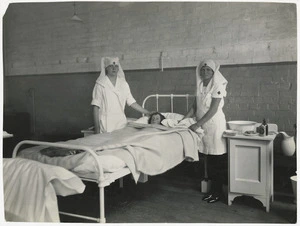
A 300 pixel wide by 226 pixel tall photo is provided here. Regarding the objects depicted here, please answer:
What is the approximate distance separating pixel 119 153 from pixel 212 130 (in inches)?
55.3

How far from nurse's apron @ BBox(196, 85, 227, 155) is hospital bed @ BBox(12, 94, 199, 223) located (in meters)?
0.15

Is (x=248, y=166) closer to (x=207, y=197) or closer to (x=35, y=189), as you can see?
(x=207, y=197)

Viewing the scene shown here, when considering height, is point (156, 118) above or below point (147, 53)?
below

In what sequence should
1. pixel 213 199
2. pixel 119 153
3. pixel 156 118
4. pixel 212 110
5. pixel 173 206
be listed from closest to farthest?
pixel 119 153
pixel 173 206
pixel 213 199
pixel 212 110
pixel 156 118

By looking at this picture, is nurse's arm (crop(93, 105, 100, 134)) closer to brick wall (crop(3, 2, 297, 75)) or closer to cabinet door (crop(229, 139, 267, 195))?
brick wall (crop(3, 2, 297, 75))

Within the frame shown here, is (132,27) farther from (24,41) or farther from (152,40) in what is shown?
(24,41)

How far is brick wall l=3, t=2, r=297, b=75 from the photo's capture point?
15.1ft

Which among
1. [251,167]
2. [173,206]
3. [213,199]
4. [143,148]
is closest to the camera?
[143,148]

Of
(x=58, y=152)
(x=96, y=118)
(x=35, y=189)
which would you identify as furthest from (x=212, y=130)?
(x=35, y=189)

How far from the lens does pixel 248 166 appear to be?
12.1 ft

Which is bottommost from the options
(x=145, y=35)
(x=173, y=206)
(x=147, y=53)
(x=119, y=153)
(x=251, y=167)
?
(x=173, y=206)

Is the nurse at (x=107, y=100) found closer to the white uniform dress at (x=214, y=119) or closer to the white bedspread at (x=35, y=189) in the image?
the white uniform dress at (x=214, y=119)

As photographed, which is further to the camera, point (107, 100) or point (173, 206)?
point (107, 100)

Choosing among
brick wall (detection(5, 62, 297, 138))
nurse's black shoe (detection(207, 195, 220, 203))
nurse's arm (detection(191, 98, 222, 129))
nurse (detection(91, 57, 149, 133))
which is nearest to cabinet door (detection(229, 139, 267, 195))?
nurse's black shoe (detection(207, 195, 220, 203))
